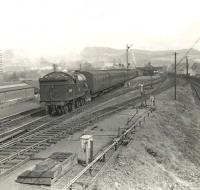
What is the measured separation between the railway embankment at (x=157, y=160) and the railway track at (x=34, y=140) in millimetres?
4259

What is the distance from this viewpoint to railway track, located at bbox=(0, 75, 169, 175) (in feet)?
52.5

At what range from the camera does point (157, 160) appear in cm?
1819

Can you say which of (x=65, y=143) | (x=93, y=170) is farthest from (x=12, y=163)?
(x=65, y=143)

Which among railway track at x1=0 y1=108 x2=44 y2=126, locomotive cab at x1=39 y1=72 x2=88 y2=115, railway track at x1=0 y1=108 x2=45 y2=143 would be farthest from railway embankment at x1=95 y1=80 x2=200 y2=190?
railway track at x1=0 y1=108 x2=44 y2=126

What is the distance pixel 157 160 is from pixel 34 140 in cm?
742

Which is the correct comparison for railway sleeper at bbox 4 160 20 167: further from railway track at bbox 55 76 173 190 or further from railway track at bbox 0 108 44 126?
railway track at bbox 0 108 44 126

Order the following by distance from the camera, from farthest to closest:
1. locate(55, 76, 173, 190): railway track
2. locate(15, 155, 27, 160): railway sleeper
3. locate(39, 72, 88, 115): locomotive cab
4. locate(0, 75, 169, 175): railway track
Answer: locate(39, 72, 88, 115): locomotive cab → locate(15, 155, 27, 160): railway sleeper → locate(0, 75, 169, 175): railway track → locate(55, 76, 173, 190): railway track

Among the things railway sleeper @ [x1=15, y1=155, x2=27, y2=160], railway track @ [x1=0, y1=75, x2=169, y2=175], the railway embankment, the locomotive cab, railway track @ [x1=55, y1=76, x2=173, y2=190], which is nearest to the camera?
railway track @ [x1=55, y1=76, x2=173, y2=190]

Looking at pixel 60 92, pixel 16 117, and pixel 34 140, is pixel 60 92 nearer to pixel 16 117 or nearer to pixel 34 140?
pixel 16 117

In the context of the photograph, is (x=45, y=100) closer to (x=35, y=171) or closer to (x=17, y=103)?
(x=17, y=103)

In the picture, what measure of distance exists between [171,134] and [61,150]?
1076cm

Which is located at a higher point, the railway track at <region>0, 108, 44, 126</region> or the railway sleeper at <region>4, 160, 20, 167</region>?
the railway sleeper at <region>4, 160, 20, 167</region>

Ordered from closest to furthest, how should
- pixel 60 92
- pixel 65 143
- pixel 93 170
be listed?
pixel 93 170, pixel 65 143, pixel 60 92

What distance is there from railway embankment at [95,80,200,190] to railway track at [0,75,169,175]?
4259 millimetres
